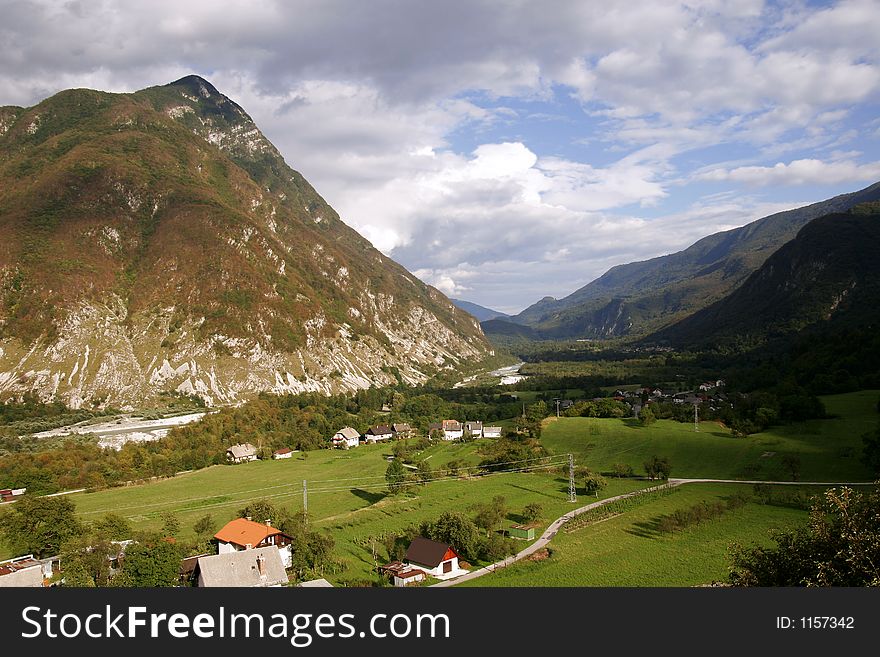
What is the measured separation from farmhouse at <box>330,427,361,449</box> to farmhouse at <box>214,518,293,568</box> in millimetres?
62326

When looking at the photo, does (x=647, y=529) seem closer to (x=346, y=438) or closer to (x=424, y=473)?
(x=424, y=473)

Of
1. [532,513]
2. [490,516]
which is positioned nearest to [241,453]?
[490,516]

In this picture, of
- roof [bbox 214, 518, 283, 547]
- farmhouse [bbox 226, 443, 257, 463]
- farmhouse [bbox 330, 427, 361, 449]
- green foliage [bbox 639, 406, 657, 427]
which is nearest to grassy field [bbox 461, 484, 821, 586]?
roof [bbox 214, 518, 283, 547]

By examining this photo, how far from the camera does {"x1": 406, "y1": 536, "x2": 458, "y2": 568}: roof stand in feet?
123

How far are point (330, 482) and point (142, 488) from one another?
86.5ft

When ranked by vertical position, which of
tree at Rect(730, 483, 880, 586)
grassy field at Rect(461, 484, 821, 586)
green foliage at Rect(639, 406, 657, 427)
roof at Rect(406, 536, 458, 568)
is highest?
tree at Rect(730, 483, 880, 586)

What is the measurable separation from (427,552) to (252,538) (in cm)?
1353

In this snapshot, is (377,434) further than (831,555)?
Yes

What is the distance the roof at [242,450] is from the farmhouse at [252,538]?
55.3m

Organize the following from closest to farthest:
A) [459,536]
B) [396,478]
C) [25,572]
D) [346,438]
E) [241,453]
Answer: [25,572] < [459,536] < [396,478] < [241,453] < [346,438]

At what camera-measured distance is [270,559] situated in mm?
35688

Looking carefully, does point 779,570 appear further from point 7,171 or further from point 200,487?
point 7,171

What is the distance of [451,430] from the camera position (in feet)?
351

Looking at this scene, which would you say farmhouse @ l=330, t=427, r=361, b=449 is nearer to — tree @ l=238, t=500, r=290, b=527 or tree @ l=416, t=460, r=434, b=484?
tree @ l=416, t=460, r=434, b=484
